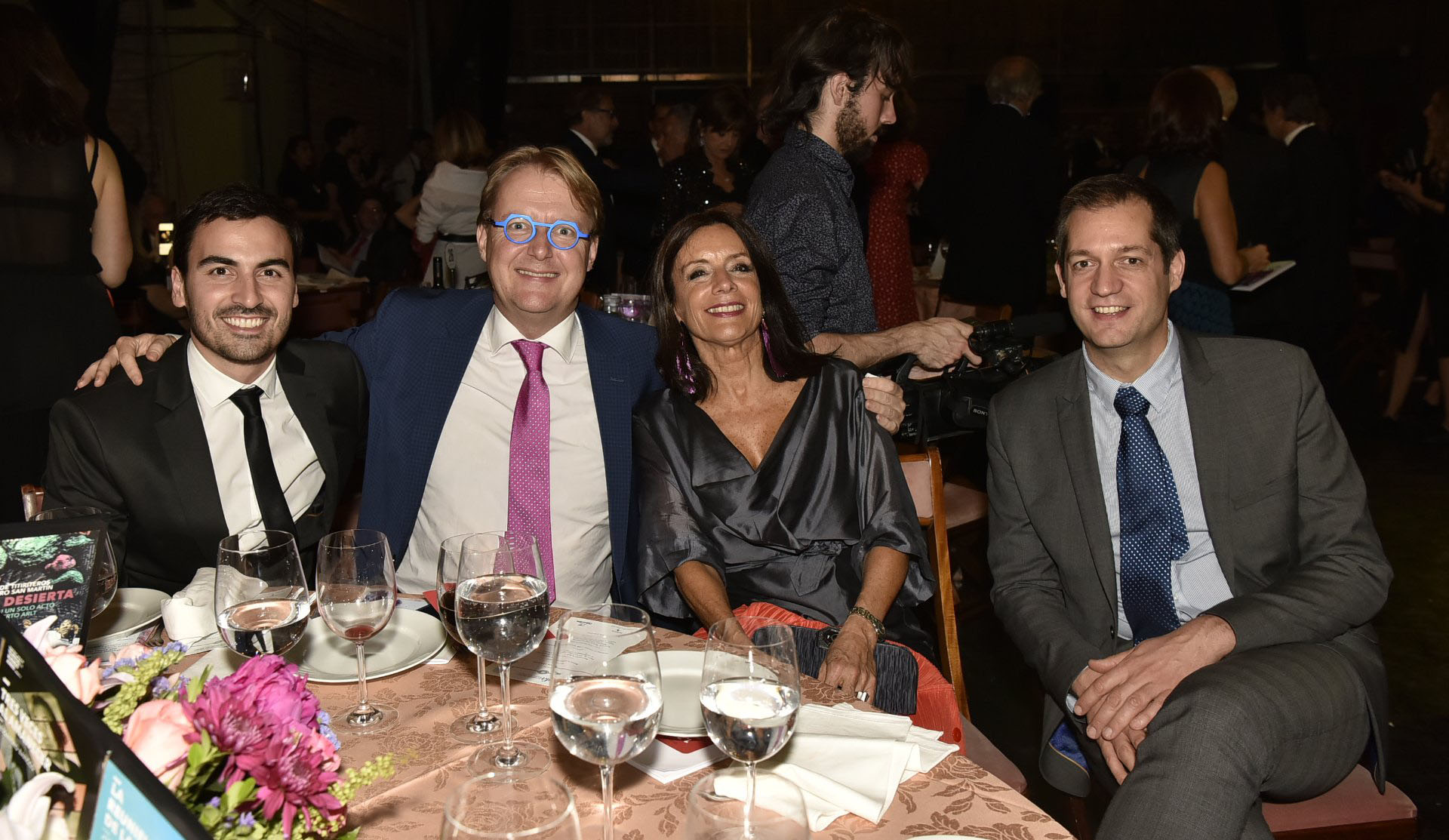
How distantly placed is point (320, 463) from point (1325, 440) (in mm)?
1961

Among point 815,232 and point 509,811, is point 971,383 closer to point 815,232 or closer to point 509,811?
point 815,232

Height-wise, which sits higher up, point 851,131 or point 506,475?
point 851,131

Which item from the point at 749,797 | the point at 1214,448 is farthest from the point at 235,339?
the point at 1214,448

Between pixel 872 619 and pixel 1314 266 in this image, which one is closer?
pixel 872 619

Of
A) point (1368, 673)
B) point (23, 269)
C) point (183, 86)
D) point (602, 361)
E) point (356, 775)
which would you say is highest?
point (183, 86)

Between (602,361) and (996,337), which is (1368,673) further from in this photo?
(602,361)

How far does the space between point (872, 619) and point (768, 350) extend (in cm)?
67

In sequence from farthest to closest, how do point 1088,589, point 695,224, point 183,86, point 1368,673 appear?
point 183,86 → point 695,224 → point 1088,589 → point 1368,673

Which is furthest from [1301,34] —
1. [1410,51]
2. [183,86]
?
[183,86]

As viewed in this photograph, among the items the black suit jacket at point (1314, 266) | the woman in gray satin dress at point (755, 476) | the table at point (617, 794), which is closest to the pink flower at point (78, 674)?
the table at point (617, 794)

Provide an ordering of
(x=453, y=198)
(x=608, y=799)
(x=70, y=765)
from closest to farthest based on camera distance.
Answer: (x=70, y=765) → (x=608, y=799) → (x=453, y=198)

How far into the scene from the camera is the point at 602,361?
7.94ft

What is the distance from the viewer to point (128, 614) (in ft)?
5.14

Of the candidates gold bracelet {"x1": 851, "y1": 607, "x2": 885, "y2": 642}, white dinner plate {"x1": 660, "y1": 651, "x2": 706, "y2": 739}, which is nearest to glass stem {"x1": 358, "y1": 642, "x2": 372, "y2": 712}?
white dinner plate {"x1": 660, "y1": 651, "x2": 706, "y2": 739}
